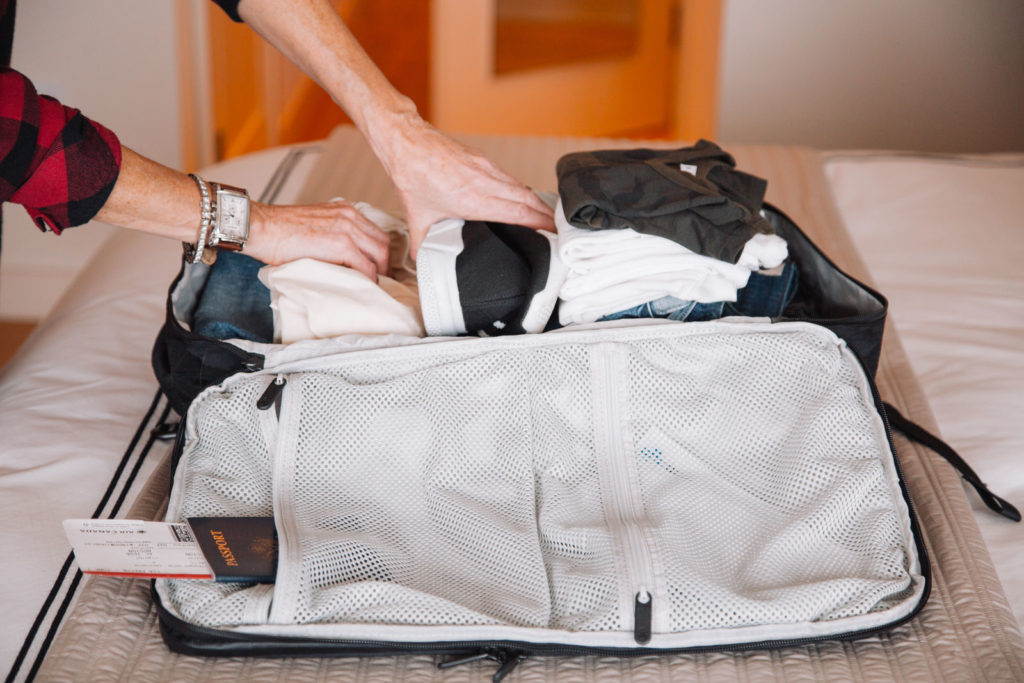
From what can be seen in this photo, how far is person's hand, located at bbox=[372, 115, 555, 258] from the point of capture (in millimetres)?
1062

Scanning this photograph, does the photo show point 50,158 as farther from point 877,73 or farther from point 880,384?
point 877,73

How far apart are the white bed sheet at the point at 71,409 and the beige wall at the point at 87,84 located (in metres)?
1.02

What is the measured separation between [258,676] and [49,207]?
503 millimetres

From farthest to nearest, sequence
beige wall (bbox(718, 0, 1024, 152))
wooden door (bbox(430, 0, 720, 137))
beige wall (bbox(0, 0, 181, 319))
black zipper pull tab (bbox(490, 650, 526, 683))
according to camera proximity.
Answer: wooden door (bbox(430, 0, 720, 137)), beige wall (bbox(718, 0, 1024, 152)), beige wall (bbox(0, 0, 181, 319)), black zipper pull tab (bbox(490, 650, 526, 683))

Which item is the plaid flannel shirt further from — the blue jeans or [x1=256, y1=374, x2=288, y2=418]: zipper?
the blue jeans

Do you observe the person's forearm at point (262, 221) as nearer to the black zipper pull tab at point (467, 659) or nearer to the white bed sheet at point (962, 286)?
the black zipper pull tab at point (467, 659)

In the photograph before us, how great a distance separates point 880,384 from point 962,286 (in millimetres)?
332

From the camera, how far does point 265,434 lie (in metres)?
0.83

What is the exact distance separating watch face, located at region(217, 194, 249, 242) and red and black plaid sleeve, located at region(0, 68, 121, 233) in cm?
12

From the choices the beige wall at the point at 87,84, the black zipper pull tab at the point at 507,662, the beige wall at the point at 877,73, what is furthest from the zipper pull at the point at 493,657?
the beige wall at the point at 877,73

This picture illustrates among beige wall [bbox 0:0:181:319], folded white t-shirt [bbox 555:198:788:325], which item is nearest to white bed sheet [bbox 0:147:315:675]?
folded white t-shirt [bbox 555:198:788:325]

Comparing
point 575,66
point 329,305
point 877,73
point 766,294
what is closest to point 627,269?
point 766,294

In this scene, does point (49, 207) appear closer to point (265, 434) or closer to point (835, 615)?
point (265, 434)

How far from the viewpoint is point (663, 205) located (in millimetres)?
937
